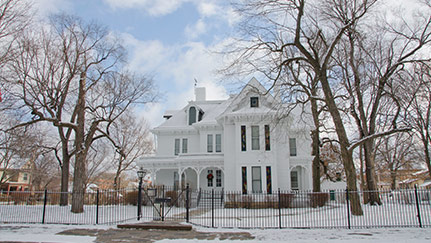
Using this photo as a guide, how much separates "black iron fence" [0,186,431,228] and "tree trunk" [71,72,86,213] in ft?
2.73

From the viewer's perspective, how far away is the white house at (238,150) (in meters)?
25.6

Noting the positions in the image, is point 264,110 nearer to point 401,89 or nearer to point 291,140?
point 291,140

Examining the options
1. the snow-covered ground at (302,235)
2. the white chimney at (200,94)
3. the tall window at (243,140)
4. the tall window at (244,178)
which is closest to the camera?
the snow-covered ground at (302,235)

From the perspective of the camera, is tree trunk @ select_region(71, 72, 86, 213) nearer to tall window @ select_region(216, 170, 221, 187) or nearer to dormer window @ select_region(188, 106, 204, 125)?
tall window @ select_region(216, 170, 221, 187)

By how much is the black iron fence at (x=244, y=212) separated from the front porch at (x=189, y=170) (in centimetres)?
361

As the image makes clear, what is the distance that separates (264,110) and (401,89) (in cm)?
1031

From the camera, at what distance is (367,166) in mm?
23203

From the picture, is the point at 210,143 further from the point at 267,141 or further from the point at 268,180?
the point at 268,180

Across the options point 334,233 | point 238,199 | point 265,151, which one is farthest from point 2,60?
point 265,151

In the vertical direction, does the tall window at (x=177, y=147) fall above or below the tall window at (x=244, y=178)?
above

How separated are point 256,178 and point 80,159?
537 inches

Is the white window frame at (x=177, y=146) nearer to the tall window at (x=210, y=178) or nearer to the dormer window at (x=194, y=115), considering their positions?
the dormer window at (x=194, y=115)

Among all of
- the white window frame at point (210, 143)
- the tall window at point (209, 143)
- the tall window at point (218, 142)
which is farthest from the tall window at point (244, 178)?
the tall window at point (209, 143)

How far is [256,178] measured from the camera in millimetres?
25781
